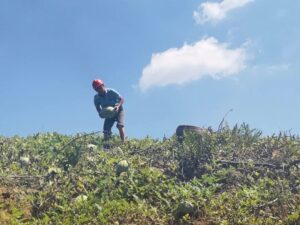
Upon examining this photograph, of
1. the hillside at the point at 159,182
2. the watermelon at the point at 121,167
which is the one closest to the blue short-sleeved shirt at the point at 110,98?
the hillside at the point at 159,182

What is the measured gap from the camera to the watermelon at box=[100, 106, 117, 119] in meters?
13.2

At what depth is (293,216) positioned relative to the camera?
6742 millimetres

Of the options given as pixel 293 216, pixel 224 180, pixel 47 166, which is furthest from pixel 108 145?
pixel 293 216

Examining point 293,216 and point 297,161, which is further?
point 297,161

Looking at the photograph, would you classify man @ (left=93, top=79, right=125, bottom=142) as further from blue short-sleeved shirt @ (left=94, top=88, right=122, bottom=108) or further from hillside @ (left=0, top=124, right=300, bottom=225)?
hillside @ (left=0, top=124, right=300, bottom=225)

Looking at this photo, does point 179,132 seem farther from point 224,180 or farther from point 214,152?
point 224,180

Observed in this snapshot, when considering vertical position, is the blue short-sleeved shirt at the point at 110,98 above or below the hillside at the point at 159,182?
above

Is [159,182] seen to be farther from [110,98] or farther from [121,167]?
[110,98]

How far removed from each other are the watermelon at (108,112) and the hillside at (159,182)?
1.96 meters

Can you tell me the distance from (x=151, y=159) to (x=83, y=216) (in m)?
3.27

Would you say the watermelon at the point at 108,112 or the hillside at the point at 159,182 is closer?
the hillside at the point at 159,182

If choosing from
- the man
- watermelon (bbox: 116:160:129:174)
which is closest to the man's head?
the man

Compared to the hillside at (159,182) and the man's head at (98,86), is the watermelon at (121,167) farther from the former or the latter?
the man's head at (98,86)

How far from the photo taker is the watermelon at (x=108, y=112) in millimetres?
13242
